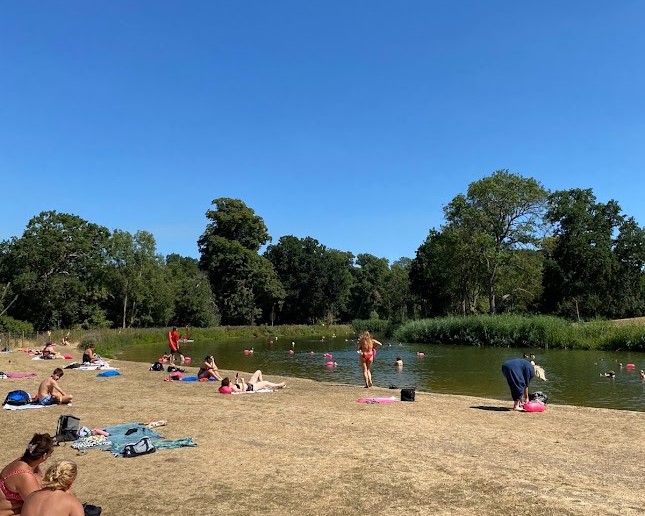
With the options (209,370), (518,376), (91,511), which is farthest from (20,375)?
(518,376)

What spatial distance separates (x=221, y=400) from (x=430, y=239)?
6416 centimetres

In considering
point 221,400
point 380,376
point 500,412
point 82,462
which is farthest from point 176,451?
point 380,376

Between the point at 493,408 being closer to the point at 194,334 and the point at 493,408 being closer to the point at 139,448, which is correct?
the point at 139,448

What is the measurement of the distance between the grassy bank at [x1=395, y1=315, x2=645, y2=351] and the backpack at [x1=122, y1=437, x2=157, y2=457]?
3673cm

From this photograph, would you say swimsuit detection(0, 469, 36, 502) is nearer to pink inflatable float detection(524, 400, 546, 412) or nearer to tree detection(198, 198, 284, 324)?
pink inflatable float detection(524, 400, 546, 412)

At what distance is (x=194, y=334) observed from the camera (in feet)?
205

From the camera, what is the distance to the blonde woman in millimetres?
5391

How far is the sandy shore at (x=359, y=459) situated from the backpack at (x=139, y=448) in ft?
0.54

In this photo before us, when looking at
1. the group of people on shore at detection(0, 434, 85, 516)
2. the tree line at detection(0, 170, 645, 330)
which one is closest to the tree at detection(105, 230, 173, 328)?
the tree line at detection(0, 170, 645, 330)

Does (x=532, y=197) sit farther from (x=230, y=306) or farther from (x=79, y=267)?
(x=79, y=267)

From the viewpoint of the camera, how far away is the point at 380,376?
26.9 metres

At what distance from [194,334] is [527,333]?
117 feet

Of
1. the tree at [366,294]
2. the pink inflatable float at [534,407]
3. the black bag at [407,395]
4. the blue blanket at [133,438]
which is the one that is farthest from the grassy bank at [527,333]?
the tree at [366,294]

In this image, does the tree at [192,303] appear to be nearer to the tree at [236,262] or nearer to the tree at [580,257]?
the tree at [236,262]
